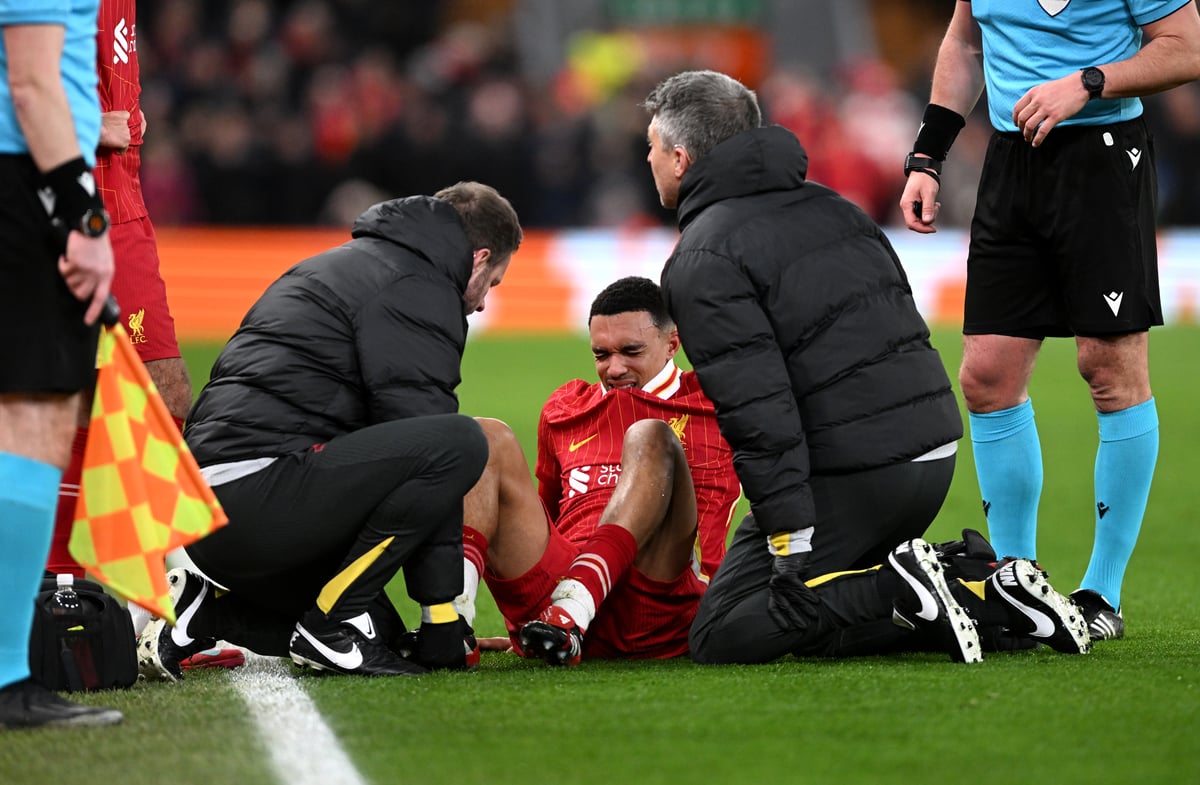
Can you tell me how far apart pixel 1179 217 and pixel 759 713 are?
57.7ft

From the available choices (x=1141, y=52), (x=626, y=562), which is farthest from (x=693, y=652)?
(x=1141, y=52)

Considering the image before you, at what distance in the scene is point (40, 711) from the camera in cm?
378

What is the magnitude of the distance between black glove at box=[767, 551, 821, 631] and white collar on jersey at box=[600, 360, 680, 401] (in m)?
1.04

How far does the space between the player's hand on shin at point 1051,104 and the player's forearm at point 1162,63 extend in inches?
3.9

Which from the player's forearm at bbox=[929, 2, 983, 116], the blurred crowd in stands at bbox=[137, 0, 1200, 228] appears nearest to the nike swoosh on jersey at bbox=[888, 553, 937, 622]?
the player's forearm at bbox=[929, 2, 983, 116]

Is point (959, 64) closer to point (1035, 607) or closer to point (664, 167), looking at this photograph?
point (664, 167)

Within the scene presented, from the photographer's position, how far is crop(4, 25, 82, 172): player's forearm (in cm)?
361

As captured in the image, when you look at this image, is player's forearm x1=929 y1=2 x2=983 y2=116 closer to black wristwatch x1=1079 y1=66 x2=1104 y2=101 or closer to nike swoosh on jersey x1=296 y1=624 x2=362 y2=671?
black wristwatch x1=1079 y1=66 x2=1104 y2=101

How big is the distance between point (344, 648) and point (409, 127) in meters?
14.1

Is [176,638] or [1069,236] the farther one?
[1069,236]

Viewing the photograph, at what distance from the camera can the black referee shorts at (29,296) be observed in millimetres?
3672

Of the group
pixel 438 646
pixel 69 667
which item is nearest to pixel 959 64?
pixel 438 646

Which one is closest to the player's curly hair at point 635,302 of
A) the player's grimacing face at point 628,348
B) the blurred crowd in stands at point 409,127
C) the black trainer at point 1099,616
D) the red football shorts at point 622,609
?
the player's grimacing face at point 628,348

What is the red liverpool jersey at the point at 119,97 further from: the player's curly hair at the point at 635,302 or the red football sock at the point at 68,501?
the player's curly hair at the point at 635,302
